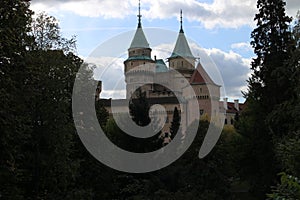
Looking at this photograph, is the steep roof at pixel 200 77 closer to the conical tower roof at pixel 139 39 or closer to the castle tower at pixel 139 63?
the castle tower at pixel 139 63

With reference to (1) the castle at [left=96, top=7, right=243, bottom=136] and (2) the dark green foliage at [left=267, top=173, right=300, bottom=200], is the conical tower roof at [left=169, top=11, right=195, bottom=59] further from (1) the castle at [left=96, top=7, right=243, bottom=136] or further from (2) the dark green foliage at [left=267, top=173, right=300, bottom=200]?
(2) the dark green foliage at [left=267, top=173, right=300, bottom=200]

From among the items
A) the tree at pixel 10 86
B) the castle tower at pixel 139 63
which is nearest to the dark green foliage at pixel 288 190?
the tree at pixel 10 86

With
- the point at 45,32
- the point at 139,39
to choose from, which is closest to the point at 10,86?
the point at 45,32

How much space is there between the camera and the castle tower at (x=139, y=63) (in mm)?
89875

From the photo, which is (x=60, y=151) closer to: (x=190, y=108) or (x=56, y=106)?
(x=56, y=106)

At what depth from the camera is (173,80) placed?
316 feet

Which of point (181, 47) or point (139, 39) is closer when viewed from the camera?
point (139, 39)

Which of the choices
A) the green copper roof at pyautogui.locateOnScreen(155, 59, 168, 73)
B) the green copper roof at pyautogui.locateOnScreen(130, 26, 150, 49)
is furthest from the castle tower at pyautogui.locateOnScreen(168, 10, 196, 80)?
the green copper roof at pyautogui.locateOnScreen(130, 26, 150, 49)

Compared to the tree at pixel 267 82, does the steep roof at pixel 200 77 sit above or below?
above

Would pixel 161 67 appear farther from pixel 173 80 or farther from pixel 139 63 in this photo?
pixel 173 80

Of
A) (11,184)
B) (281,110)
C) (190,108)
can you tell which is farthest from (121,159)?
(190,108)

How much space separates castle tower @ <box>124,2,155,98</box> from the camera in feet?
295

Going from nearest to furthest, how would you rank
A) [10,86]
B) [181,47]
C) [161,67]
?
1. [10,86]
2. [181,47]
3. [161,67]

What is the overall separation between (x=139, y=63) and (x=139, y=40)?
322 inches
